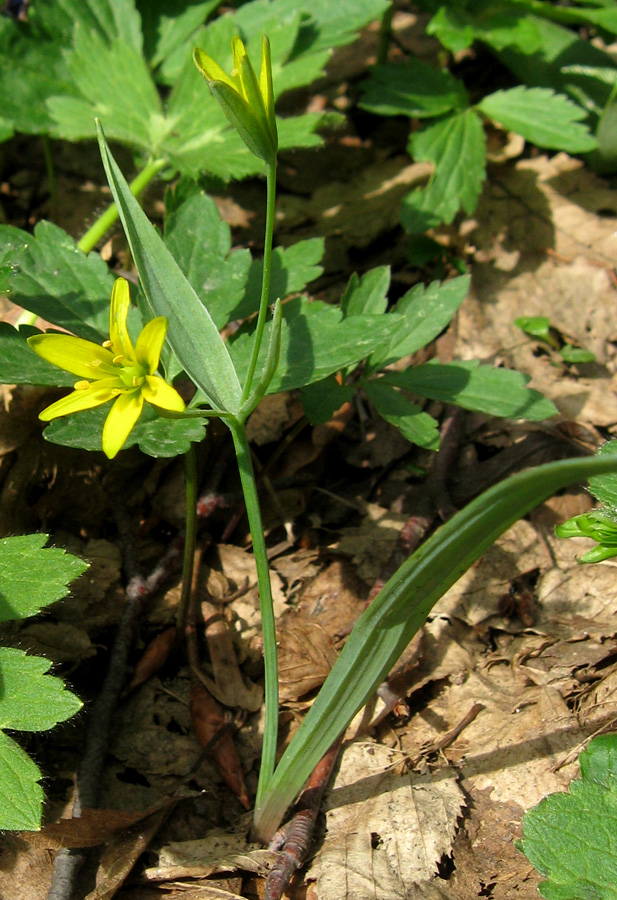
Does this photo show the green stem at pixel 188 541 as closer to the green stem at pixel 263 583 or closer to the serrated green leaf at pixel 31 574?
the green stem at pixel 263 583

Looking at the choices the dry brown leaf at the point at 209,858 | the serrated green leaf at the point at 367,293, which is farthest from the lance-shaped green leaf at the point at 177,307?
the dry brown leaf at the point at 209,858

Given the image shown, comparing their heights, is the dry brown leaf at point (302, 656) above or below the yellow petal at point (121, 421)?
below

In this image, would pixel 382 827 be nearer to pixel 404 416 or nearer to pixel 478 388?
pixel 404 416

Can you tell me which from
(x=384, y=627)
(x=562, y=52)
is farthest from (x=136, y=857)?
(x=562, y=52)

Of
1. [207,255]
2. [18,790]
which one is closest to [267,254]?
[207,255]

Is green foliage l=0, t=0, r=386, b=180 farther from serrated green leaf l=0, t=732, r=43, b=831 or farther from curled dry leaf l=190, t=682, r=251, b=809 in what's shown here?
serrated green leaf l=0, t=732, r=43, b=831

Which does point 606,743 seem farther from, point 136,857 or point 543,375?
point 543,375
